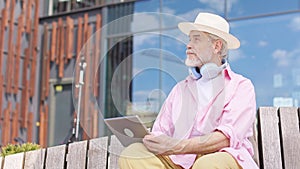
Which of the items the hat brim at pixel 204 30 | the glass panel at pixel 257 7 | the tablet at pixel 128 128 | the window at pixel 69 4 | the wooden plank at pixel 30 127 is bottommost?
the wooden plank at pixel 30 127

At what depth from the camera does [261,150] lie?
230cm

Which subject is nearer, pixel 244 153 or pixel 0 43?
pixel 244 153

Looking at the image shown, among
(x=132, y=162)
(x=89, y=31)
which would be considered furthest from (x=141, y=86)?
(x=89, y=31)

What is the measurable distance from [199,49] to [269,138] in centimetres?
48

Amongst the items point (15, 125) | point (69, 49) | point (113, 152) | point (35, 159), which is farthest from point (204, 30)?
point (69, 49)

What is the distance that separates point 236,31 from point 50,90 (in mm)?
3579

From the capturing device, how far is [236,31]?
8664mm

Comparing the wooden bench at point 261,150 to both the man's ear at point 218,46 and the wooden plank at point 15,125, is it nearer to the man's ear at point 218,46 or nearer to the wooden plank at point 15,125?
the man's ear at point 218,46

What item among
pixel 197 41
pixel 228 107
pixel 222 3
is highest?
pixel 222 3

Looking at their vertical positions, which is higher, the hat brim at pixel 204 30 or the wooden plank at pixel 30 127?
the hat brim at pixel 204 30

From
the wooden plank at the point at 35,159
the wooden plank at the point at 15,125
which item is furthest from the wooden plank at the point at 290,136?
the wooden plank at the point at 15,125

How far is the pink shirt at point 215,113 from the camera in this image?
1998 mm

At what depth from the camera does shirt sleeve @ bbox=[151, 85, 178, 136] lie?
2150mm

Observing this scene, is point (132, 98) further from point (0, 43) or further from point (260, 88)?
point (0, 43)
